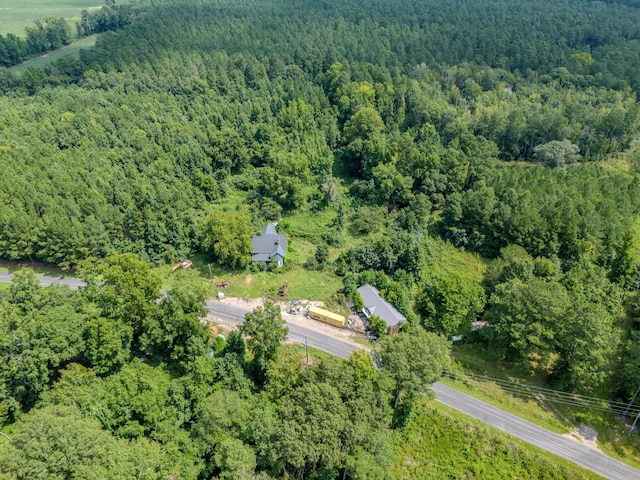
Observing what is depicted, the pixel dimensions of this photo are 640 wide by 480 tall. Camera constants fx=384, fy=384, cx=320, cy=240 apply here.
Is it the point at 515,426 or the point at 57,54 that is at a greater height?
the point at 57,54

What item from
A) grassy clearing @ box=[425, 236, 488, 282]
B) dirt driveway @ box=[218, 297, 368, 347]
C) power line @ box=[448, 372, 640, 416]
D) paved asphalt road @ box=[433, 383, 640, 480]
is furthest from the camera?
grassy clearing @ box=[425, 236, 488, 282]

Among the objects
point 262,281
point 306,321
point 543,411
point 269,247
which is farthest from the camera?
point 269,247

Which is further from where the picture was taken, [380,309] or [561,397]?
[380,309]

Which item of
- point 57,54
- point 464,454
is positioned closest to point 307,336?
point 464,454

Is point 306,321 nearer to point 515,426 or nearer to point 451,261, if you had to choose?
point 515,426

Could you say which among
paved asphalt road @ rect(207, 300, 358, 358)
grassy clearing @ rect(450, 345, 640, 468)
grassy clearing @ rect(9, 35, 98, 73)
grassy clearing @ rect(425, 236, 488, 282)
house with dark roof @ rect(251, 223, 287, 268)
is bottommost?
grassy clearing @ rect(450, 345, 640, 468)

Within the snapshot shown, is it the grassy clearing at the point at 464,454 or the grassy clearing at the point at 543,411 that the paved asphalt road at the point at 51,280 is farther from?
the grassy clearing at the point at 543,411

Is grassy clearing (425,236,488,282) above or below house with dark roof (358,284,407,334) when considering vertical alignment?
below

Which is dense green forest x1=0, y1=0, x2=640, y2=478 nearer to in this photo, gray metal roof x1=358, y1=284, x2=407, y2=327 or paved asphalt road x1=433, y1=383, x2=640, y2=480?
gray metal roof x1=358, y1=284, x2=407, y2=327

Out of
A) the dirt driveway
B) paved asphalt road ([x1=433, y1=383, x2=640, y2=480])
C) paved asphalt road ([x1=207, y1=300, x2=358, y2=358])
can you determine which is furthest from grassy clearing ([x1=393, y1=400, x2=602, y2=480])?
the dirt driveway
